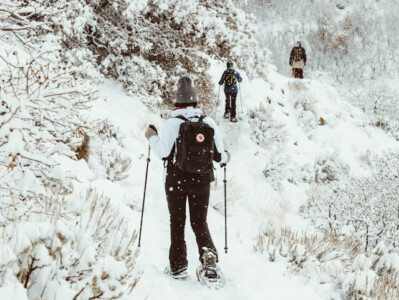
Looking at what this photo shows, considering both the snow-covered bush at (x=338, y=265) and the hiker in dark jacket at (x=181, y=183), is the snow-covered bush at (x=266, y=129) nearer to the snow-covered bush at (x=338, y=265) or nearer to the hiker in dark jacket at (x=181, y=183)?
the snow-covered bush at (x=338, y=265)

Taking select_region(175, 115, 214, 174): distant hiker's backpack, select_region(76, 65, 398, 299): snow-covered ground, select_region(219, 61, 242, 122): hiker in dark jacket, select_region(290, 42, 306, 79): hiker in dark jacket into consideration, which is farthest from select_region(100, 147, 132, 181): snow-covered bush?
select_region(290, 42, 306, 79): hiker in dark jacket

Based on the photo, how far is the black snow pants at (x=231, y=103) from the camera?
36.2ft

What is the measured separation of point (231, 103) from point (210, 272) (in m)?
8.08

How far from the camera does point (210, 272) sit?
3.55 m

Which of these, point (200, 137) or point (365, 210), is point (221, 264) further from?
point (365, 210)

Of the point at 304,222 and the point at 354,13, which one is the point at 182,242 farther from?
the point at 354,13

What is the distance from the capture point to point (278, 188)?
941 centimetres

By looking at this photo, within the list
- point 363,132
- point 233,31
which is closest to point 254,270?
point 233,31

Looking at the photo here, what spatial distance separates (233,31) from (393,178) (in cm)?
533

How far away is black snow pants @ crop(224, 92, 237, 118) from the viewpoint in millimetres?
11032

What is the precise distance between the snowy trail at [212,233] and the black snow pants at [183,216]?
0.75 ft

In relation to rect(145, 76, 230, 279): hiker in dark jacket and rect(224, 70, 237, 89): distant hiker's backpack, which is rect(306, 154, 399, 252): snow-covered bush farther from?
rect(224, 70, 237, 89): distant hiker's backpack

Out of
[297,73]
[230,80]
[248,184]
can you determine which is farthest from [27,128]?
[297,73]

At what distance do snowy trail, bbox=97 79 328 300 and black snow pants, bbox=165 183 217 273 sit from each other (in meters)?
0.23
